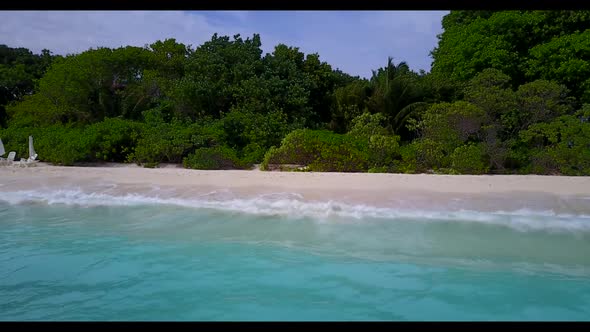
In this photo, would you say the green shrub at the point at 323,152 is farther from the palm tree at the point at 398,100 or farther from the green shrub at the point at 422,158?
the palm tree at the point at 398,100

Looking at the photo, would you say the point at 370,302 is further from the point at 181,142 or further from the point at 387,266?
the point at 181,142

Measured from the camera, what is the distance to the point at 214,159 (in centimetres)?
1288

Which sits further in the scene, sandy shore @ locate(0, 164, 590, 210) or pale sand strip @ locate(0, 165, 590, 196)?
pale sand strip @ locate(0, 165, 590, 196)

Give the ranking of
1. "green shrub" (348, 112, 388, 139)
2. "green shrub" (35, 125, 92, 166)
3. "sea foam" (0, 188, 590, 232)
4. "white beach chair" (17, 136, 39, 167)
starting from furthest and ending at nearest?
"green shrub" (35, 125, 92, 166) < "white beach chair" (17, 136, 39, 167) < "green shrub" (348, 112, 388, 139) < "sea foam" (0, 188, 590, 232)

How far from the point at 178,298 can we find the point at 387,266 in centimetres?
275

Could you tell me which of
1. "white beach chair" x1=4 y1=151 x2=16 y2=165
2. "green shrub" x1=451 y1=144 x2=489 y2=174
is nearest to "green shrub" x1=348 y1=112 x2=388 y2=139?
"green shrub" x1=451 y1=144 x2=489 y2=174

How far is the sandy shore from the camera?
8.40 m

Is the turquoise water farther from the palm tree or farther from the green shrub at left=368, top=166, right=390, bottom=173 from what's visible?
the palm tree

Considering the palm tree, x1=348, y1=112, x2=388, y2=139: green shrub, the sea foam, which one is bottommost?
the sea foam

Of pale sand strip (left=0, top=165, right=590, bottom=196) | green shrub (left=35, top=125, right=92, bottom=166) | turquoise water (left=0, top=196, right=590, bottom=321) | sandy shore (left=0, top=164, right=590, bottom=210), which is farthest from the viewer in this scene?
green shrub (left=35, top=125, right=92, bottom=166)

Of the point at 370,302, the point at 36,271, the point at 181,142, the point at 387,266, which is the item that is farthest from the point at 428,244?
the point at 181,142

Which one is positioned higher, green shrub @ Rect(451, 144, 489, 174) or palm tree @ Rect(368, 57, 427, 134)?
palm tree @ Rect(368, 57, 427, 134)

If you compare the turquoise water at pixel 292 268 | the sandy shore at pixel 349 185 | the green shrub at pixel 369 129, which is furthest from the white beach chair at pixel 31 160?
the green shrub at pixel 369 129

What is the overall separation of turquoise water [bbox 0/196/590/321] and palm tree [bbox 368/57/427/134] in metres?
7.68
